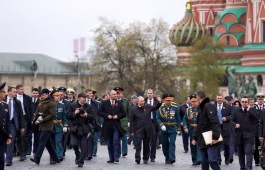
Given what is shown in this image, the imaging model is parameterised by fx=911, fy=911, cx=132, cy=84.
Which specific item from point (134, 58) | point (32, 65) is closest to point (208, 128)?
point (134, 58)

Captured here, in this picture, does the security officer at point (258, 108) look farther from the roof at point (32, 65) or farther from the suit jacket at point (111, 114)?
the roof at point (32, 65)

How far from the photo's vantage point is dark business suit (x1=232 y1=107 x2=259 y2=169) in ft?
69.6

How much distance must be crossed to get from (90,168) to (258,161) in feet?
15.7

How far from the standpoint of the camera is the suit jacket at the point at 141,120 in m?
23.8

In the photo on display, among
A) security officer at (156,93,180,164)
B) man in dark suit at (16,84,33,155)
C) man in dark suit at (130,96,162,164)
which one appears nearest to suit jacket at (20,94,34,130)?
man in dark suit at (16,84,33,155)

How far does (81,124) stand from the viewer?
2233 centimetres

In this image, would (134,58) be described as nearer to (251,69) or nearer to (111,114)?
(251,69)

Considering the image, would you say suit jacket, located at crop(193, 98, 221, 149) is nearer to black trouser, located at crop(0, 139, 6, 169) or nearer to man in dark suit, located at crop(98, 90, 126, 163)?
black trouser, located at crop(0, 139, 6, 169)

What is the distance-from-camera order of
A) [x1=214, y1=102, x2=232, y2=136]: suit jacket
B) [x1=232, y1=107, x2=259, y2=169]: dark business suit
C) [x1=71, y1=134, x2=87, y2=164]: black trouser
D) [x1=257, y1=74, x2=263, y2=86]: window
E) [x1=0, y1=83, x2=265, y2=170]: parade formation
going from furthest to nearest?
[x1=257, y1=74, x2=263, y2=86]: window → [x1=214, y1=102, x2=232, y2=136]: suit jacket → [x1=71, y1=134, x2=87, y2=164]: black trouser → [x1=0, y1=83, x2=265, y2=170]: parade formation → [x1=232, y1=107, x2=259, y2=169]: dark business suit

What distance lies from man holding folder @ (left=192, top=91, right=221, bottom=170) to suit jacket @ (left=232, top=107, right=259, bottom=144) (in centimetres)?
313

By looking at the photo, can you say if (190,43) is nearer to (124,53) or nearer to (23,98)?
(124,53)

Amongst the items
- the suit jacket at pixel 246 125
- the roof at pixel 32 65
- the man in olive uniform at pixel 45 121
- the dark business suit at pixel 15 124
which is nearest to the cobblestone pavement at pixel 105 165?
the dark business suit at pixel 15 124

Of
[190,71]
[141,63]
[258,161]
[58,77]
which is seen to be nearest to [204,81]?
[190,71]

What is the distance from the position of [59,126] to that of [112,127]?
1448 millimetres
